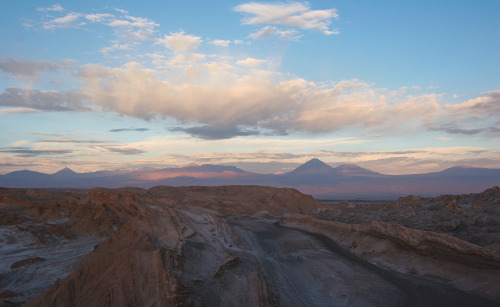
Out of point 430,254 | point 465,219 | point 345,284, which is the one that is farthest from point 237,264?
point 465,219

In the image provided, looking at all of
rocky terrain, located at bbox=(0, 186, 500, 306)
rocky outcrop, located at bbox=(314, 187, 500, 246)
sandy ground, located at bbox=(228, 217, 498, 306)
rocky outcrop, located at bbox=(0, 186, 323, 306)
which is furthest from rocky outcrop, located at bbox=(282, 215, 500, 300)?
rocky outcrop, located at bbox=(0, 186, 323, 306)

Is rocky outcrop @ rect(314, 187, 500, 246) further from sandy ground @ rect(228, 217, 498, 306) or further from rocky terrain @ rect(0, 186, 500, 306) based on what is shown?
sandy ground @ rect(228, 217, 498, 306)

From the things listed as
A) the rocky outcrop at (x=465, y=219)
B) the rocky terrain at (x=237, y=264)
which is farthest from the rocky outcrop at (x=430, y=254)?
the rocky outcrop at (x=465, y=219)

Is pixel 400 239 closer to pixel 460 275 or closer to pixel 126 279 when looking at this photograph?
pixel 460 275

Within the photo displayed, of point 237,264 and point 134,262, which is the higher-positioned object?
point 134,262

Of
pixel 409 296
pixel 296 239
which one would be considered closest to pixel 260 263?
pixel 409 296

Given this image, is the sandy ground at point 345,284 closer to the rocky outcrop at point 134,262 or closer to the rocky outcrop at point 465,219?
the rocky outcrop at point 134,262

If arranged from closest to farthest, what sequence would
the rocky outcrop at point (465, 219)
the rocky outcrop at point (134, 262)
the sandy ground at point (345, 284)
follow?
the rocky outcrop at point (134, 262)
the sandy ground at point (345, 284)
the rocky outcrop at point (465, 219)

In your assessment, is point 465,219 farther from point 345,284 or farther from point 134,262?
point 134,262
